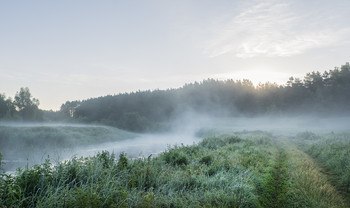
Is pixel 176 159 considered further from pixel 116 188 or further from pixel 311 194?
pixel 116 188

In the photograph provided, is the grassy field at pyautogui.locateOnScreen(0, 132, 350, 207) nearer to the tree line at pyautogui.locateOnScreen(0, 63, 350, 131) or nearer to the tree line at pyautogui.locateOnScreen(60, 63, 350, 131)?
the tree line at pyautogui.locateOnScreen(0, 63, 350, 131)

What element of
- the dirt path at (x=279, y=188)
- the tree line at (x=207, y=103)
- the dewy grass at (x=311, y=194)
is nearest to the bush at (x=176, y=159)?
the dirt path at (x=279, y=188)

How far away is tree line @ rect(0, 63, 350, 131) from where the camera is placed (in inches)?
2594

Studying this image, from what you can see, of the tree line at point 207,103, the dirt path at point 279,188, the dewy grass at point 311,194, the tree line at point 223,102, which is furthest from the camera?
the tree line at point 223,102

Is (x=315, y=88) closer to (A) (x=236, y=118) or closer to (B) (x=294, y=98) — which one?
(B) (x=294, y=98)

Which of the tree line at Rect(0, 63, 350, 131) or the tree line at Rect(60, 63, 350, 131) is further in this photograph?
the tree line at Rect(60, 63, 350, 131)

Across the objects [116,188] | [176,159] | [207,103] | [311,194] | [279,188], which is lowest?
[279,188]

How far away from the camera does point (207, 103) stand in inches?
4247

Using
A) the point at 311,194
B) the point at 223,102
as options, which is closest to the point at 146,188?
the point at 311,194

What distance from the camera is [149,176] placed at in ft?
23.9

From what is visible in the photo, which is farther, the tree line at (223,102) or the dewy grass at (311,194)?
the tree line at (223,102)

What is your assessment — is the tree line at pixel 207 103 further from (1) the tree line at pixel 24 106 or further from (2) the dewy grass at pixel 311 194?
(2) the dewy grass at pixel 311 194

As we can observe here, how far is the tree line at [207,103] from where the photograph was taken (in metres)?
65.9

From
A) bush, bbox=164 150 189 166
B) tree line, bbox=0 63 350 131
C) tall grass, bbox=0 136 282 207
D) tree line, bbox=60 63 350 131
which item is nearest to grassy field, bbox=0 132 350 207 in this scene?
tall grass, bbox=0 136 282 207
